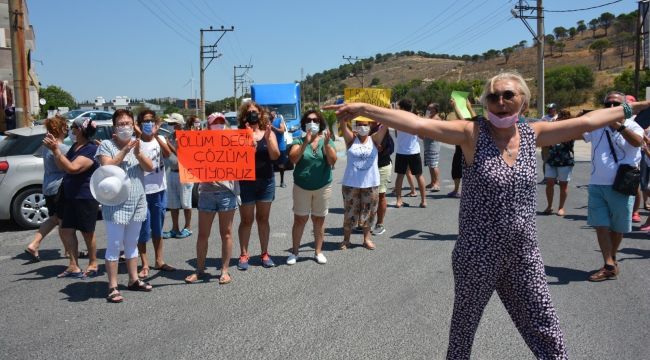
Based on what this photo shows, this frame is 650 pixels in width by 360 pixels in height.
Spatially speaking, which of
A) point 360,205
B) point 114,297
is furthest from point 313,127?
point 114,297

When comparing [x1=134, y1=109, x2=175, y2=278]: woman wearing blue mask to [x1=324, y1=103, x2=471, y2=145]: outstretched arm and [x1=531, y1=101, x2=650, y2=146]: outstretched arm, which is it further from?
[x1=531, y1=101, x2=650, y2=146]: outstretched arm

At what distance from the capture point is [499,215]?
298cm

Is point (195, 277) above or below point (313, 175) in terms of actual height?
below

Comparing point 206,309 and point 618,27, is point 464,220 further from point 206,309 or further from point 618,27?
point 618,27

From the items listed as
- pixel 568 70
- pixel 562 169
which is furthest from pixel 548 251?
pixel 568 70

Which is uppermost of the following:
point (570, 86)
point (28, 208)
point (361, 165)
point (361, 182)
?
point (570, 86)

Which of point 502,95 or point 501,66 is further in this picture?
point 501,66

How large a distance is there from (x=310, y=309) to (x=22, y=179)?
6400 millimetres

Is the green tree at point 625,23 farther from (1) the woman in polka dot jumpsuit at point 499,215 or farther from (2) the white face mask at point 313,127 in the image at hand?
(1) the woman in polka dot jumpsuit at point 499,215

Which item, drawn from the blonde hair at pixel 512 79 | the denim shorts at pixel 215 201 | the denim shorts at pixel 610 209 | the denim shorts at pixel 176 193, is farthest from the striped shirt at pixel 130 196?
the denim shorts at pixel 610 209

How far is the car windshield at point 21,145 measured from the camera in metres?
9.45

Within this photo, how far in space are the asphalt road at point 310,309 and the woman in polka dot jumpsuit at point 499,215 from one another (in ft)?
4.03

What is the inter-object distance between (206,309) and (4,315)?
189 centimetres

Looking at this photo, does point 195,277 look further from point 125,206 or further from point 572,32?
point 572,32
